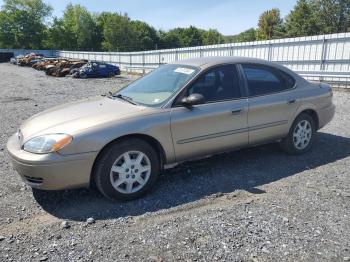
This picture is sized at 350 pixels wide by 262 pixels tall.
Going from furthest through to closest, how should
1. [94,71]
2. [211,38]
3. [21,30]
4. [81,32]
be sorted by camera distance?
[211,38] < [21,30] < [81,32] < [94,71]

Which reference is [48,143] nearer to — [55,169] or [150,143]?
[55,169]

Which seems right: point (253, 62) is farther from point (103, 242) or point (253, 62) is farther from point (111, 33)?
point (111, 33)

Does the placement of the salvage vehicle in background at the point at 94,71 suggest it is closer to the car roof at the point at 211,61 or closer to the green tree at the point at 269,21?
the car roof at the point at 211,61

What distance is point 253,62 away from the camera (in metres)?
5.20

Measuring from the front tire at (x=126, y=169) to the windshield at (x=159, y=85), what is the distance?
0.66m

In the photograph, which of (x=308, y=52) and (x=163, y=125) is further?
(x=308, y=52)

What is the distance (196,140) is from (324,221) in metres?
1.73

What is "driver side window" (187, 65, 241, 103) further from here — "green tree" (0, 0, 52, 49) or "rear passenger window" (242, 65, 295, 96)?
"green tree" (0, 0, 52, 49)

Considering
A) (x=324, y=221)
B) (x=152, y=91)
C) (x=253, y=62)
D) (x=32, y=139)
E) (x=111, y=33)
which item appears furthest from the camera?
(x=111, y=33)

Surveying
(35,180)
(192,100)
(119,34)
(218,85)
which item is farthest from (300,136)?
(119,34)

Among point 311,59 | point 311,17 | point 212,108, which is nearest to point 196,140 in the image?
point 212,108

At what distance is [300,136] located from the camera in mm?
5645

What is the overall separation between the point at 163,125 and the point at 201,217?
3.83 feet

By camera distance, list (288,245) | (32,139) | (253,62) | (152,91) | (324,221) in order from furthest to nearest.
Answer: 1. (253,62)
2. (152,91)
3. (32,139)
4. (324,221)
5. (288,245)
